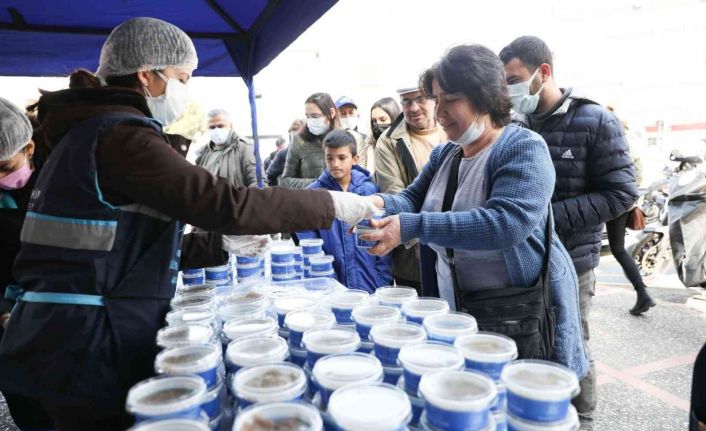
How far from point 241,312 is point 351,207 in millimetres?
604

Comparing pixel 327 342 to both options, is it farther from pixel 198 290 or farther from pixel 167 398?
pixel 198 290

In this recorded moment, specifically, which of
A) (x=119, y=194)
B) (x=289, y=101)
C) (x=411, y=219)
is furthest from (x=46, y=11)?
(x=289, y=101)

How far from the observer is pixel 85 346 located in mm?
1385

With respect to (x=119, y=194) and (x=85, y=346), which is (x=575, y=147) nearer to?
(x=119, y=194)

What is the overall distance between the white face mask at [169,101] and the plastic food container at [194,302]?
2.43ft

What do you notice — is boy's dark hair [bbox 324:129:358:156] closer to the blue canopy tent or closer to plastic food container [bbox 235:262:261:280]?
the blue canopy tent

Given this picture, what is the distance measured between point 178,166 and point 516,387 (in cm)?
114

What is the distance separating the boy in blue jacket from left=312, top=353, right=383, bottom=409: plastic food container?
5.55 feet

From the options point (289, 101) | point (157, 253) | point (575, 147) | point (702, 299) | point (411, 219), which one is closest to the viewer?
point (157, 253)

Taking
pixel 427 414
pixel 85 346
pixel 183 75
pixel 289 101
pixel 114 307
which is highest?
pixel 289 101

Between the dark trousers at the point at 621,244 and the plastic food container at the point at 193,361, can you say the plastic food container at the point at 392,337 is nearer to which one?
the plastic food container at the point at 193,361

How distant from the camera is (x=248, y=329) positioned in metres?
1.56

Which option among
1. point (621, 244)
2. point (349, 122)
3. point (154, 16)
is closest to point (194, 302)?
point (154, 16)

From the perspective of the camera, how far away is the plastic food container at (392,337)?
1.30 meters
